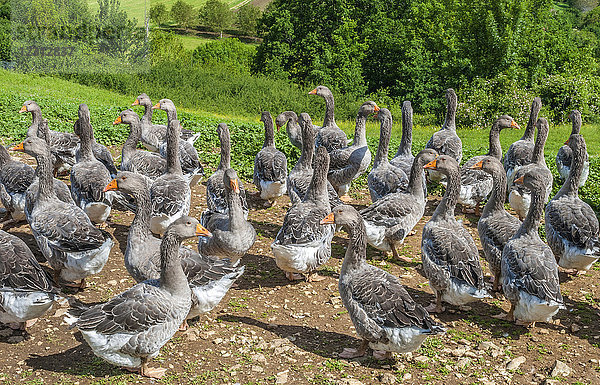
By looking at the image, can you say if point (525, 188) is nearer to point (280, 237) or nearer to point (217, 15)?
point (280, 237)

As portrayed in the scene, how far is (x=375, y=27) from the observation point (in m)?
49.6

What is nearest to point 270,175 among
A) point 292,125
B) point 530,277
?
point 292,125

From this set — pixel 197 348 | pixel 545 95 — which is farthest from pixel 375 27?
pixel 197 348

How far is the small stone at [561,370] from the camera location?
8.05 m

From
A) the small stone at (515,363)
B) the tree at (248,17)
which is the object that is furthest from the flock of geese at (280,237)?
the tree at (248,17)

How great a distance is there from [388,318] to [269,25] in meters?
44.2

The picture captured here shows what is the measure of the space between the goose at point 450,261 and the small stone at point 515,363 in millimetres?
1000

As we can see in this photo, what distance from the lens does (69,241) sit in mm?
9281

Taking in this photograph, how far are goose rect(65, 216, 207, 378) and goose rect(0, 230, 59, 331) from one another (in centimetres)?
71

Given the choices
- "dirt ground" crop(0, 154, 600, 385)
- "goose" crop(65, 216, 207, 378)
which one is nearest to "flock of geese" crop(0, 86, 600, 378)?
"goose" crop(65, 216, 207, 378)

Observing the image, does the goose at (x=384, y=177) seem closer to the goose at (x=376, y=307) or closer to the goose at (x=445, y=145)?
the goose at (x=445, y=145)

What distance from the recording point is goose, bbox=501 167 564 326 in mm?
8414

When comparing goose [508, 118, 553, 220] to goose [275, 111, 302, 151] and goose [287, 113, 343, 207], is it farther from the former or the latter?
goose [275, 111, 302, 151]

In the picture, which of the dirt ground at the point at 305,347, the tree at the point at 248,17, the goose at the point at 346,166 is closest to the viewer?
the dirt ground at the point at 305,347
